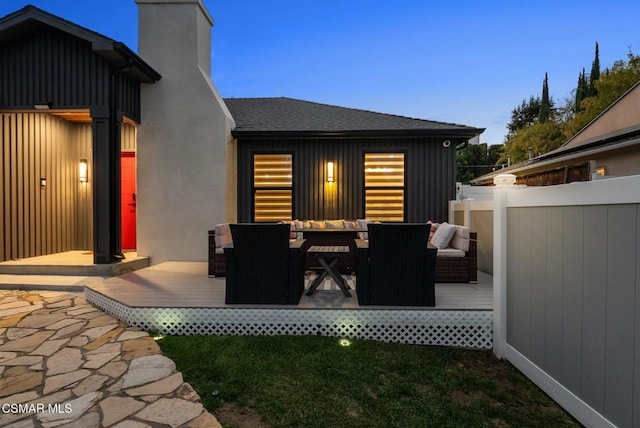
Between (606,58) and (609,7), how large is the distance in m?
4.37

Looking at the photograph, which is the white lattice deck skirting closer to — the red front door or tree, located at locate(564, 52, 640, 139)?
the red front door

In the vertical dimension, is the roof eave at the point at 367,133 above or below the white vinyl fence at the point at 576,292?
above

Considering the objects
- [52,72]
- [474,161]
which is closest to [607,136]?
[52,72]

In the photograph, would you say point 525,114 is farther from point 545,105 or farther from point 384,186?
point 384,186

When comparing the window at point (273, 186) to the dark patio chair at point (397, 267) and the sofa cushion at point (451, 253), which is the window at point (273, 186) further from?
the dark patio chair at point (397, 267)

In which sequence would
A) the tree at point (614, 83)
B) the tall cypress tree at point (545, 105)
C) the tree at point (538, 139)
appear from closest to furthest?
the tree at point (614, 83) < the tree at point (538, 139) < the tall cypress tree at point (545, 105)

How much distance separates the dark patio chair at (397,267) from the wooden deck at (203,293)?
0.13 metres

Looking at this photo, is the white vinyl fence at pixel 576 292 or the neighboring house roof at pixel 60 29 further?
the neighboring house roof at pixel 60 29

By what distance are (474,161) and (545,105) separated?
8154mm

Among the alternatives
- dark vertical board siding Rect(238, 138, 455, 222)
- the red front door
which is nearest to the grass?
dark vertical board siding Rect(238, 138, 455, 222)

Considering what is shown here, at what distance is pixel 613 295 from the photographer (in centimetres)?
180

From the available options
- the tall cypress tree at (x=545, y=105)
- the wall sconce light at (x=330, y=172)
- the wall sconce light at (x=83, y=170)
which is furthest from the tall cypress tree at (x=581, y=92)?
the wall sconce light at (x=83, y=170)

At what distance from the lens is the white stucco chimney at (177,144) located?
660 cm

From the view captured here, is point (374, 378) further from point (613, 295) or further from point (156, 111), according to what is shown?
point (156, 111)
